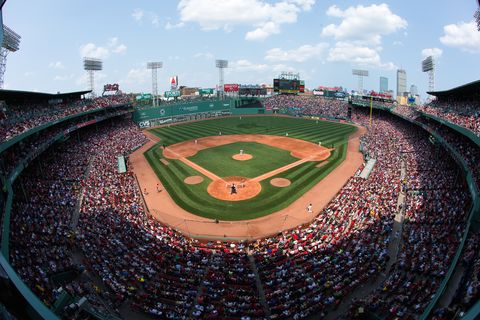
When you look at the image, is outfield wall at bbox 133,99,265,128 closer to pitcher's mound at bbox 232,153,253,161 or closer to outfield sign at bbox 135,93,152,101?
outfield sign at bbox 135,93,152,101

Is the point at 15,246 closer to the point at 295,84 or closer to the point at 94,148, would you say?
the point at 94,148

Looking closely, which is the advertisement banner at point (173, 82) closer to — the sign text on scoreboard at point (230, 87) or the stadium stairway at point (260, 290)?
the sign text on scoreboard at point (230, 87)

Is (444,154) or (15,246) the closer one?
(15,246)

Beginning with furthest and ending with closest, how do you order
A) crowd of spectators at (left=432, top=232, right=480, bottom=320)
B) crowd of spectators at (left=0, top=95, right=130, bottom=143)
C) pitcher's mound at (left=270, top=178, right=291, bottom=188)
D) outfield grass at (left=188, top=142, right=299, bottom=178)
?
outfield grass at (left=188, top=142, right=299, bottom=178), pitcher's mound at (left=270, top=178, right=291, bottom=188), crowd of spectators at (left=0, top=95, right=130, bottom=143), crowd of spectators at (left=432, top=232, right=480, bottom=320)

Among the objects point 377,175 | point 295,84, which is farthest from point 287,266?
point 295,84

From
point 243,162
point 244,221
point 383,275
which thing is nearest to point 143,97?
point 243,162

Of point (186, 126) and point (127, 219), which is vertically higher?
point (186, 126)

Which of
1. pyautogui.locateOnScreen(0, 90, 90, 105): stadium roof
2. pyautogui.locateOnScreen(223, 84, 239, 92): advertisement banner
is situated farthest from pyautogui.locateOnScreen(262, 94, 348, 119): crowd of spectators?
pyautogui.locateOnScreen(0, 90, 90, 105): stadium roof
